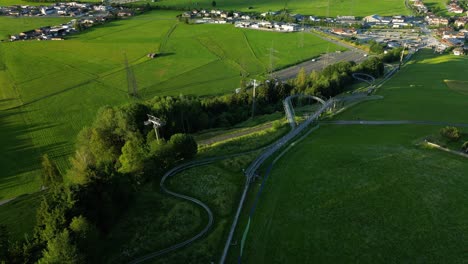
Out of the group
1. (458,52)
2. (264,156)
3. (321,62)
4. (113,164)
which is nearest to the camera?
(113,164)

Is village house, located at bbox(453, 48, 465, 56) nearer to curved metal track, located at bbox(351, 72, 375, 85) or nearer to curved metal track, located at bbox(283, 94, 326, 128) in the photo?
curved metal track, located at bbox(351, 72, 375, 85)

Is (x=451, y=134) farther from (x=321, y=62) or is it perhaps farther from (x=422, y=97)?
(x=321, y=62)

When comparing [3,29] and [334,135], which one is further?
[3,29]

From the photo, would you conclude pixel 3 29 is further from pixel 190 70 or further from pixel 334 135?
pixel 334 135

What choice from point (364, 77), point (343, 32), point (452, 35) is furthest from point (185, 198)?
point (452, 35)

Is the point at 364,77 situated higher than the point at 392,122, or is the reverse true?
the point at 364,77

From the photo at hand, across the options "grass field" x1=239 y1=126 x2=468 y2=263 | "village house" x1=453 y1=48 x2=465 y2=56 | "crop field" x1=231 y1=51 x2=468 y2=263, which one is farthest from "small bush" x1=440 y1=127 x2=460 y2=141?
"village house" x1=453 y1=48 x2=465 y2=56

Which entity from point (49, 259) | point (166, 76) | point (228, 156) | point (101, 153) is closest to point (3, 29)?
point (166, 76)
